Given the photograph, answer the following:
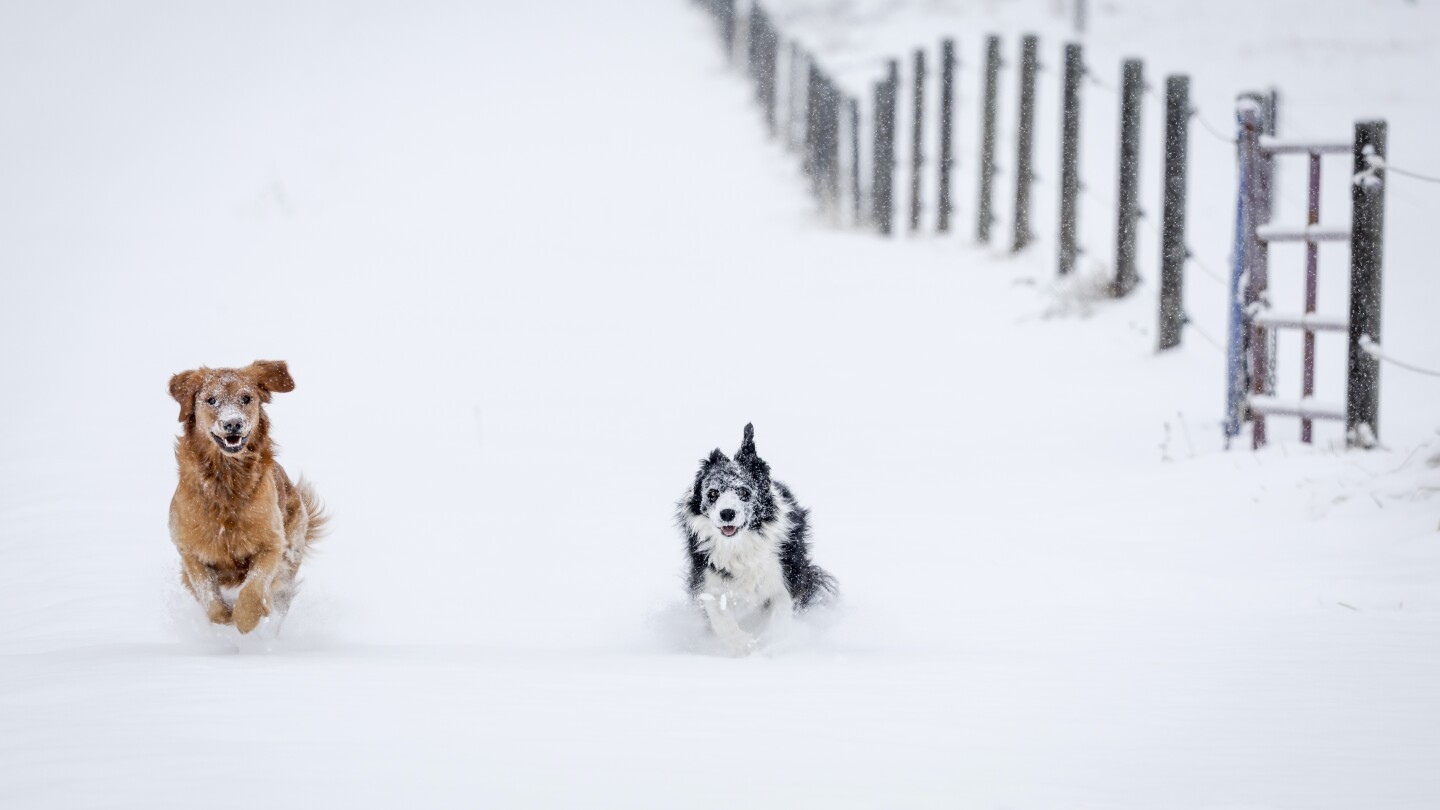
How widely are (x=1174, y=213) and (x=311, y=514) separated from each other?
6749 mm

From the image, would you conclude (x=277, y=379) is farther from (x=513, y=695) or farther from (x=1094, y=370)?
(x=1094, y=370)

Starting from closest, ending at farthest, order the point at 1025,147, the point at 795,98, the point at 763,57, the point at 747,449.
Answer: the point at 747,449, the point at 1025,147, the point at 795,98, the point at 763,57

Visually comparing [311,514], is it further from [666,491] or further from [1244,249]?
[1244,249]

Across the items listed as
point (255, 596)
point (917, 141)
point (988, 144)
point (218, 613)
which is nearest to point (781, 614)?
point (255, 596)

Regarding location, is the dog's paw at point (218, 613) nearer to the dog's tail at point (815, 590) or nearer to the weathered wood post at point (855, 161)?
the dog's tail at point (815, 590)

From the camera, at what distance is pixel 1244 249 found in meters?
8.11

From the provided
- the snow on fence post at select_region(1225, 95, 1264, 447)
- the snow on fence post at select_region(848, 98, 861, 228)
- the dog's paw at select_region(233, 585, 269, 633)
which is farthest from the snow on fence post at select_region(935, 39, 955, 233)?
the dog's paw at select_region(233, 585, 269, 633)

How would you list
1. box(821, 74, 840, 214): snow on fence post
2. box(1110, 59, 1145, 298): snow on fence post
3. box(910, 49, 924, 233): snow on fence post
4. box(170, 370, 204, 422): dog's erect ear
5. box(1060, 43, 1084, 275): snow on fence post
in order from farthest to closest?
box(821, 74, 840, 214): snow on fence post → box(910, 49, 924, 233): snow on fence post → box(1060, 43, 1084, 275): snow on fence post → box(1110, 59, 1145, 298): snow on fence post → box(170, 370, 204, 422): dog's erect ear

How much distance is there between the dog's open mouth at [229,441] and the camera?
459 cm

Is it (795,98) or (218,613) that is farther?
(795,98)

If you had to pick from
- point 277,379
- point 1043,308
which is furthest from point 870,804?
point 1043,308

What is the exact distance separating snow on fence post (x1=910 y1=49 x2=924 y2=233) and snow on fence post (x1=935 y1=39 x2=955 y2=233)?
0.63m

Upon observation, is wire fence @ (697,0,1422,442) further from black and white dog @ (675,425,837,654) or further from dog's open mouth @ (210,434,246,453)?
dog's open mouth @ (210,434,246,453)

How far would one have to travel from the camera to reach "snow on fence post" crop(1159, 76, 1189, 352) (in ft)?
31.1
